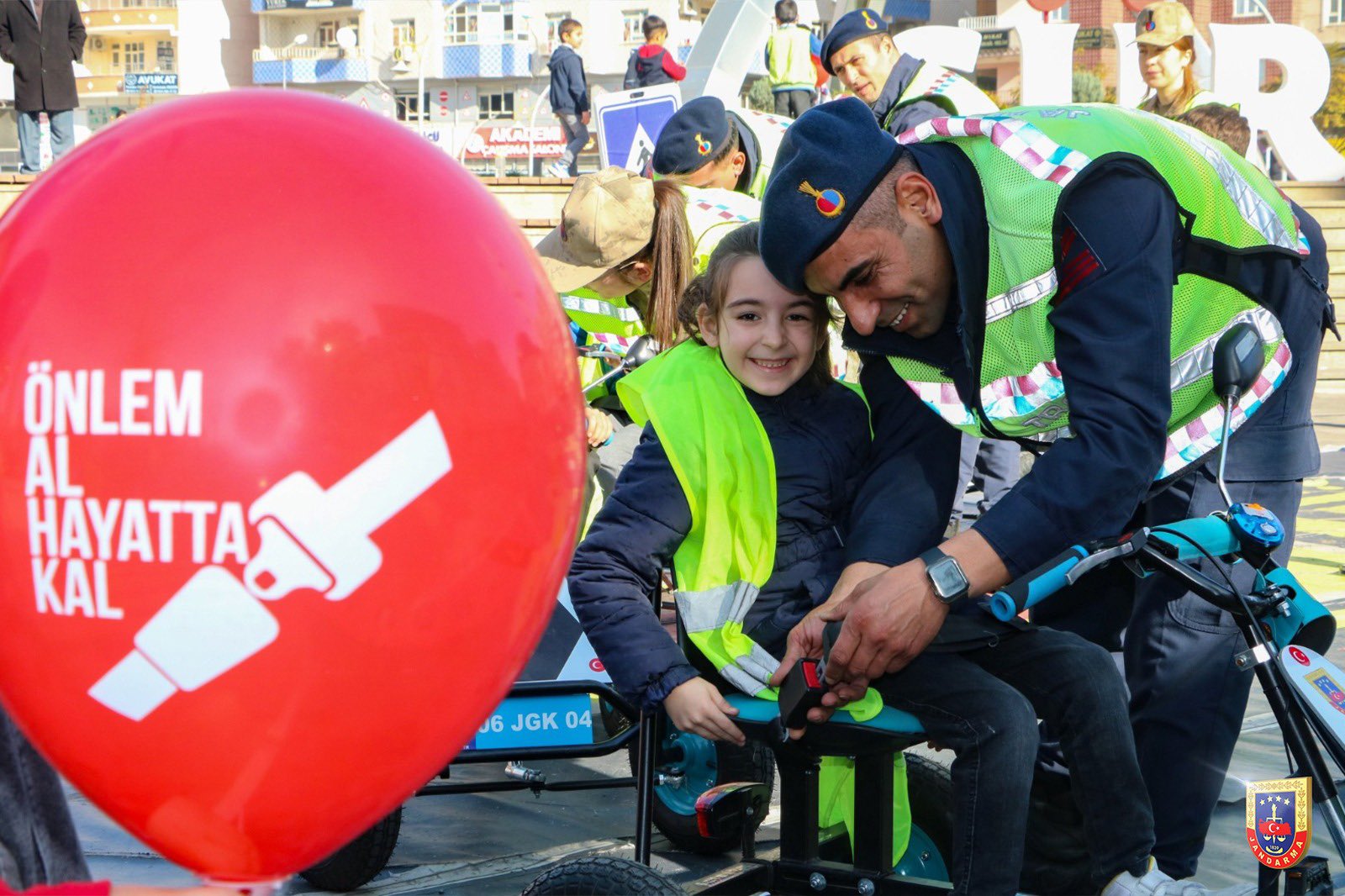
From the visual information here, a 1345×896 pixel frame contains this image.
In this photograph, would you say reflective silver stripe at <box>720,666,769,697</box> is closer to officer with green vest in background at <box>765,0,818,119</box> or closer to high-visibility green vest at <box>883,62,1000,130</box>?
high-visibility green vest at <box>883,62,1000,130</box>

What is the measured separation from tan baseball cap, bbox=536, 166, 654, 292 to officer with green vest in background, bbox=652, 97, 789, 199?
1033 mm

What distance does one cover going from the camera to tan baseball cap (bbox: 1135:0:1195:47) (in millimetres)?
6184

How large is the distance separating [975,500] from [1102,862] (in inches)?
136

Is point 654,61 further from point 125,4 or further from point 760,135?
point 125,4

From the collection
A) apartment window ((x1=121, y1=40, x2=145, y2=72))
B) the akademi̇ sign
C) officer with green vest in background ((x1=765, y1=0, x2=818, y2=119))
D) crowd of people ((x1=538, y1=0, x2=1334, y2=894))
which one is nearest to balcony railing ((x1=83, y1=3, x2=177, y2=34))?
apartment window ((x1=121, y1=40, x2=145, y2=72))

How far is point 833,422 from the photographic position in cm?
282

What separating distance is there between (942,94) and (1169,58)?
1712mm

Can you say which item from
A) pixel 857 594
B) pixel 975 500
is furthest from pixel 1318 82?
pixel 857 594

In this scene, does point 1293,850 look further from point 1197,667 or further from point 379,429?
point 379,429

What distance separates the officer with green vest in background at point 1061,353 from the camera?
2.30 metres

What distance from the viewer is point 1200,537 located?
237 centimetres

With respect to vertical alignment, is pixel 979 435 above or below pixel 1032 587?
above

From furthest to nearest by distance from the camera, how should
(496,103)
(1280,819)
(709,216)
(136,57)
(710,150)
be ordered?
(136,57)
(496,103)
(710,150)
(709,216)
(1280,819)

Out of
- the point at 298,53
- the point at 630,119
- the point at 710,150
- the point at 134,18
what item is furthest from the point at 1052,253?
the point at 134,18
